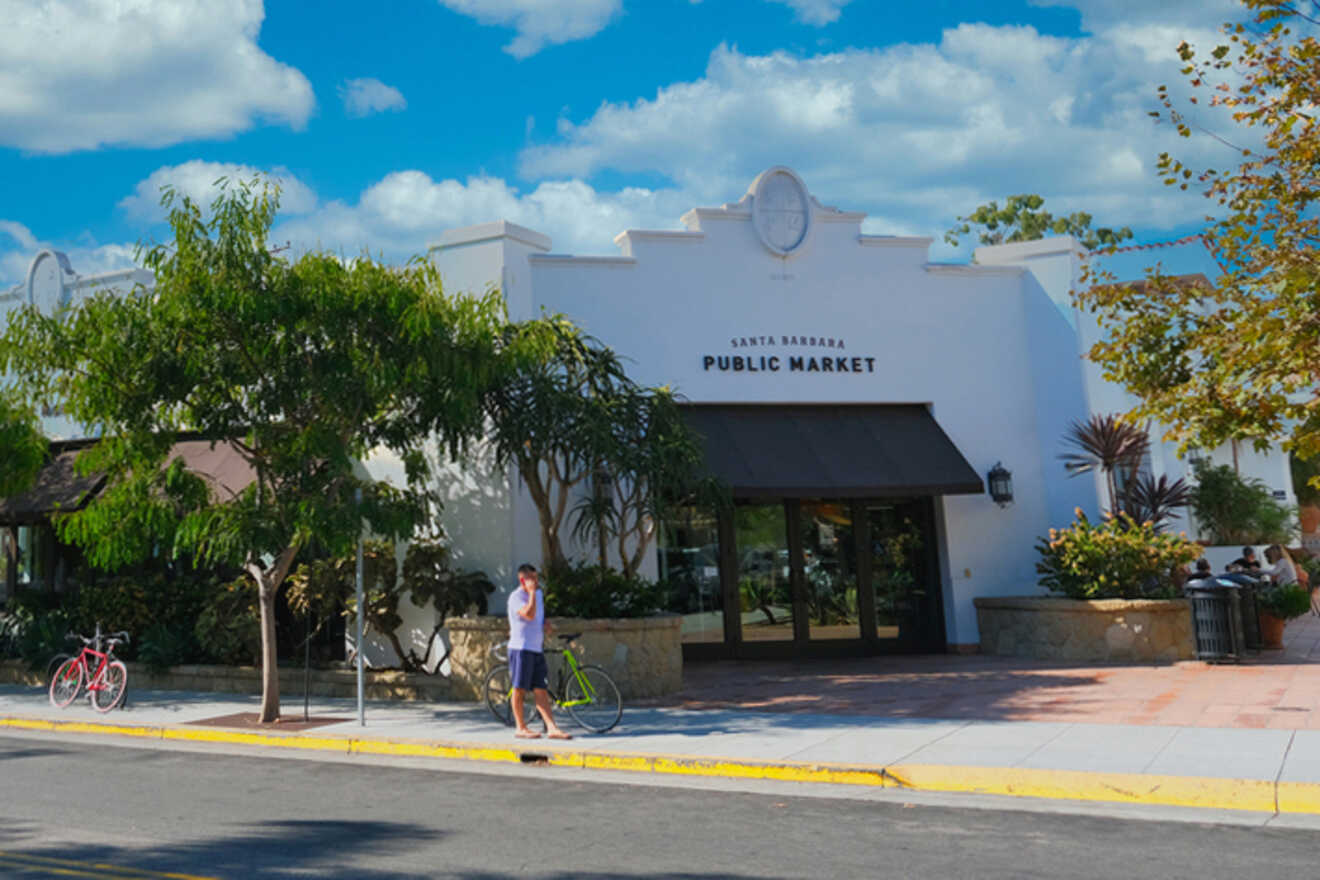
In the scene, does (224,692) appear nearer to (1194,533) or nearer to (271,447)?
(271,447)

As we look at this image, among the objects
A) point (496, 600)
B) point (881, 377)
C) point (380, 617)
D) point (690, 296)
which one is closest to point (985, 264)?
point (881, 377)

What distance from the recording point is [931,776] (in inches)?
335

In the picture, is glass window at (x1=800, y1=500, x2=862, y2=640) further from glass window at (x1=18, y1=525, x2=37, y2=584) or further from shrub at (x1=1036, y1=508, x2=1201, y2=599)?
glass window at (x1=18, y1=525, x2=37, y2=584)

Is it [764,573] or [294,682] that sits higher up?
[764,573]

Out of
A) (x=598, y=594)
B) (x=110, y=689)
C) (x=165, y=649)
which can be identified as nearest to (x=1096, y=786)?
(x=598, y=594)

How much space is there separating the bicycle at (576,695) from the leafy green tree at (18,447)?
275 inches

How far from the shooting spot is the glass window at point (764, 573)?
17.2 m

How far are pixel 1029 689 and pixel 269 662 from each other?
9066 millimetres

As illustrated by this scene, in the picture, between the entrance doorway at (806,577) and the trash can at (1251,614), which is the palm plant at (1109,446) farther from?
the entrance doorway at (806,577)

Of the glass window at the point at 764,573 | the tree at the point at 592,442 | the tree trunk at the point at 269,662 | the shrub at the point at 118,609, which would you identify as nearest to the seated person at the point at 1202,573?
the glass window at the point at 764,573


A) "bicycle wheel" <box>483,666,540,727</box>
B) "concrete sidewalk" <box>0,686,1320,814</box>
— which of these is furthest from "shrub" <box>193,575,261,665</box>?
"bicycle wheel" <box>483,666,540,727</box>

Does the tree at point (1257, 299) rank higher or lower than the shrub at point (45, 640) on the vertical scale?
higher

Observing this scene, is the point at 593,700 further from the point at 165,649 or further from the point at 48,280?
the point at 48,280

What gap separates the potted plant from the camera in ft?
51.3
